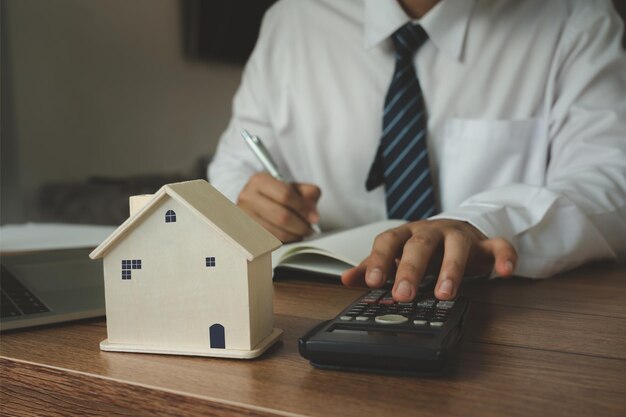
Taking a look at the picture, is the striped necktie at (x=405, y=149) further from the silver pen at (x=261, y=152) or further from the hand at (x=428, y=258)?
the hand at (x=428, y=258)

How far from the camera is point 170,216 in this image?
16.7 inches

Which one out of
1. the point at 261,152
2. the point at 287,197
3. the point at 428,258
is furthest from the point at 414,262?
the point at 261,152

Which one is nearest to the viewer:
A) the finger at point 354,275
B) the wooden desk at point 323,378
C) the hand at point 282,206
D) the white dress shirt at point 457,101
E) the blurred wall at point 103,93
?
the wooden desk at point 323,378

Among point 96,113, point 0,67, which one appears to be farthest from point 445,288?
point 96,113

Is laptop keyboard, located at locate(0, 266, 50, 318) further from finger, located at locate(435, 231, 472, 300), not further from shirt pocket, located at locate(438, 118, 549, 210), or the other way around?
shirt pocket, located at locate(438, 118, 549, 210)

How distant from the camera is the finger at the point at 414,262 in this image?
49cm

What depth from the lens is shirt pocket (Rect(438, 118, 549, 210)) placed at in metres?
1.20

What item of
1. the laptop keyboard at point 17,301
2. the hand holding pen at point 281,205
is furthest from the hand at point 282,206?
the laptop keyboard at point 17,301

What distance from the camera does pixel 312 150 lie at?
1.38 metres

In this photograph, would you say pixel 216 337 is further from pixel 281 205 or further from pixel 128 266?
pixel 281 205

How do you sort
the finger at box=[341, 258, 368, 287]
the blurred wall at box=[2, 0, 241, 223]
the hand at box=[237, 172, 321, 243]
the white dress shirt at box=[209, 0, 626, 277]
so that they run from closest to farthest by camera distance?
the finger at box=[341, 258, 368, 287], the hand at box=[237, 172, 321, 243], the white dress shirt at box=[209, 0, 626, 277], the blurred wall at box=[2, 0, 241, 223]

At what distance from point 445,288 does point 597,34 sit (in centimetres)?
90

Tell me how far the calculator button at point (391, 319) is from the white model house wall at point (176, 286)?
3.6 inches

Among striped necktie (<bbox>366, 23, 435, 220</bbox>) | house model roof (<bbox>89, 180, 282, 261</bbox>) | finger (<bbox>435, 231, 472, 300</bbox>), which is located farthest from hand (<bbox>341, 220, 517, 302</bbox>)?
striped necktie (<bbox>366, 23, 435, 220</bbox>)
